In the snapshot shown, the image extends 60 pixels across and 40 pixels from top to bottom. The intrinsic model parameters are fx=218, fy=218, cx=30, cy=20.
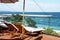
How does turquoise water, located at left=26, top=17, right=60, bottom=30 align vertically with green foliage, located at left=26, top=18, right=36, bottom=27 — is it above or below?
below

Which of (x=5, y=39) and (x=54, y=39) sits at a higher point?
(x=5, y=39)

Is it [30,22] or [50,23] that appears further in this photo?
[50,23]

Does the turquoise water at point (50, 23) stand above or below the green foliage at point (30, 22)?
below

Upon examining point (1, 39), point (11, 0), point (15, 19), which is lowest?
point (15, 19)

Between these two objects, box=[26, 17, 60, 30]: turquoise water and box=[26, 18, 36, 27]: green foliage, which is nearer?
box=[26, 18, 36, 27]: green foliage

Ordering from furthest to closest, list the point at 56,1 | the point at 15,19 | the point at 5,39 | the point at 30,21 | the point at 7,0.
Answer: the point at 56,1, the point at 15,19, the point at 30,21, the point at 7,0, the point at 5,39

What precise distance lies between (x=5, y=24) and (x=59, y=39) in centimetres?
139

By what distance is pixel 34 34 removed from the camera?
4.52 metres

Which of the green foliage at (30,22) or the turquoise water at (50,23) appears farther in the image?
the turquoise water at (50,23)

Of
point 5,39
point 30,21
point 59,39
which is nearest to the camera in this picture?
point 5,39

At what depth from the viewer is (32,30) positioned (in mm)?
4652

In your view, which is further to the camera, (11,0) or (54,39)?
(11,0)

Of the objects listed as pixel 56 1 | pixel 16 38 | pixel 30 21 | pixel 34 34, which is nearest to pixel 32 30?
pixel 34 34

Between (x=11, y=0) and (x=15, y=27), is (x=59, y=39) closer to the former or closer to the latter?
(x=15, y=27)
